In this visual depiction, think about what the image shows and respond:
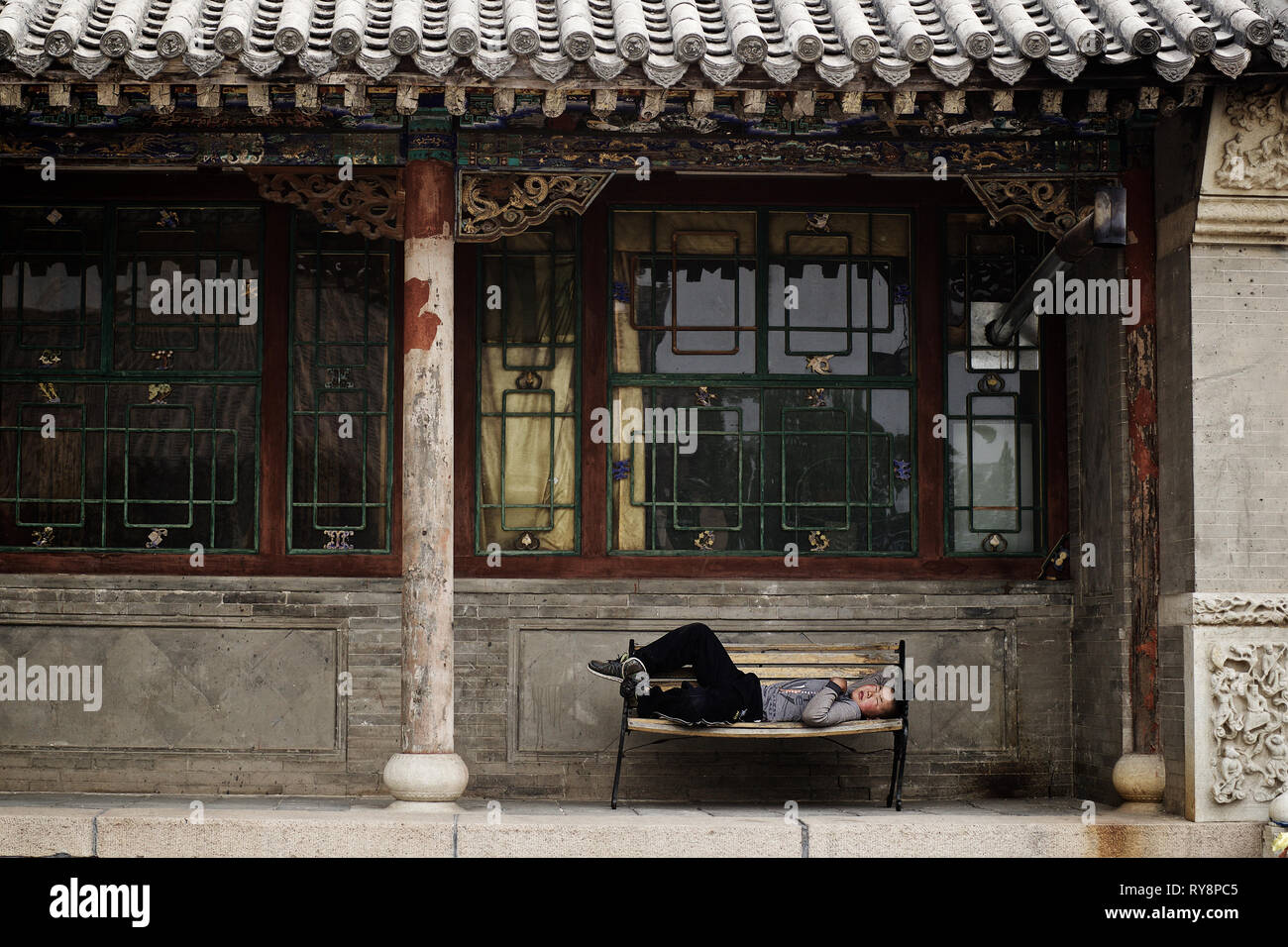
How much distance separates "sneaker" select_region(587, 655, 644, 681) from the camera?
8.55 metres

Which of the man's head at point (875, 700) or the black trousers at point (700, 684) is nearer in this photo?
the black trousers at point (700, 684)

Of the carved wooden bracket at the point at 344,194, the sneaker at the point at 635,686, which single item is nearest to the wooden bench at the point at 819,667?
the sneaker at the point at 635,686

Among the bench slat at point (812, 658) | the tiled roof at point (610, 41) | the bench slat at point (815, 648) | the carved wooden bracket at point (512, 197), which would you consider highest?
the tiled roof at point (610, 41)

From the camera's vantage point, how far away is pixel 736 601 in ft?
31.7

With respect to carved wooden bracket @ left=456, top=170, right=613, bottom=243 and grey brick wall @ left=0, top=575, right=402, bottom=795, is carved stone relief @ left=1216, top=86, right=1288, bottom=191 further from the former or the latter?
grey brick wall @ left=0, top=575, right=402, bottom=795

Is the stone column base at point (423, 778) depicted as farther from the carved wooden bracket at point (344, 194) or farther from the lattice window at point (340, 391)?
the carved wooden bracket at point (344, 194)

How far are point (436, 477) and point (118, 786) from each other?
9.70 ft

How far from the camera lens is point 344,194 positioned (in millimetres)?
8773

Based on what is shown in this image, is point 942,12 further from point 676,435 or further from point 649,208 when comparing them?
point 676,435

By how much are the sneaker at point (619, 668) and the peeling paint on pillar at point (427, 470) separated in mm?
927

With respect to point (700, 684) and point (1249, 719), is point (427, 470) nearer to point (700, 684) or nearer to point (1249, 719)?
point (700, 684)

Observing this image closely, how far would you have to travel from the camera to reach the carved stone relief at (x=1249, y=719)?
796cm

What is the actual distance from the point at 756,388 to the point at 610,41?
2.74 meters
